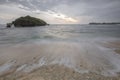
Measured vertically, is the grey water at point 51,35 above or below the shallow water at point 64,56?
below

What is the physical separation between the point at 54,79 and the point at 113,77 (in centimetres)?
261

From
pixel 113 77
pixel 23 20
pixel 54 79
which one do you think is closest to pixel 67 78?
pixel 54 79

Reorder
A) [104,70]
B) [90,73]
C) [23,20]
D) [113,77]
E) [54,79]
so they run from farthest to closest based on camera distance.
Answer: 1. [23,20]
2. [104,70]
3. [90,73]
4. [113,77]
5. [54,79]

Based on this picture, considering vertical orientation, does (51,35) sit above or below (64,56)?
below

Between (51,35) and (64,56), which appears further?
(51,35)

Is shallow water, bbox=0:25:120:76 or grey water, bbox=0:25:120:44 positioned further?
grey water, bbox=0:25:120:44

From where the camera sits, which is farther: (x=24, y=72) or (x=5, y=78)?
(x=24, y=72)

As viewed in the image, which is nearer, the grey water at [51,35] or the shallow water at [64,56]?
the shallow water at [64,56]

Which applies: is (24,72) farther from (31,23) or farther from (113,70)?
(31,23)

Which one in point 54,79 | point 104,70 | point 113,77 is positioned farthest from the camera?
point 104,70

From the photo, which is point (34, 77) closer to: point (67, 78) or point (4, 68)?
point (67, 78)

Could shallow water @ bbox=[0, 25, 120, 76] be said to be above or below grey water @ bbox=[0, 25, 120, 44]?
above

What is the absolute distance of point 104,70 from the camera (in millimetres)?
5562

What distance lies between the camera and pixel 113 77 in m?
4.79
